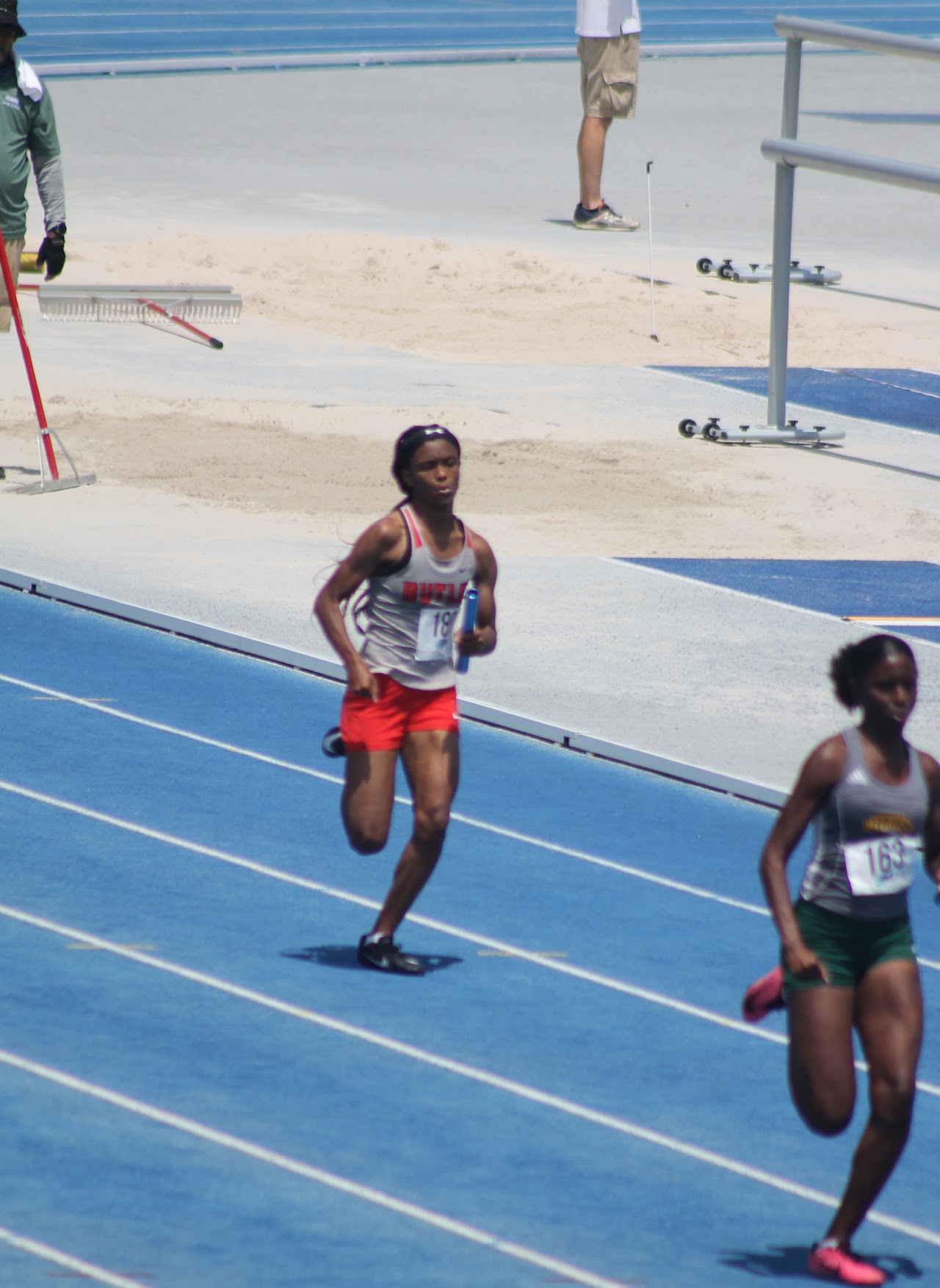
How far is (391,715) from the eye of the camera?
730 centimetres

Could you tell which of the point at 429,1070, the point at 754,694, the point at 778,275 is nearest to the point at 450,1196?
the point at 429,1070

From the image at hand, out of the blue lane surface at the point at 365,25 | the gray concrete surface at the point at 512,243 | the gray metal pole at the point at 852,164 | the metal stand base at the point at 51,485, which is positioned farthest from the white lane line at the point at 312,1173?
the blue lane surface at the point at 365,25

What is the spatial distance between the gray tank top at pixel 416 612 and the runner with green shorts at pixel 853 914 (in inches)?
73.3

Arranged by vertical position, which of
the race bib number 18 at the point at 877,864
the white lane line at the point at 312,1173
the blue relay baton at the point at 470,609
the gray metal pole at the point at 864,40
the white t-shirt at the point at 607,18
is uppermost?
the gray metal pole at the point at 864,40

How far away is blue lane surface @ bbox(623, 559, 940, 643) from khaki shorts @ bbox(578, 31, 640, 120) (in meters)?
9.36

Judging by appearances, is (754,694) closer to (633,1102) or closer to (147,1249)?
(633,1102)

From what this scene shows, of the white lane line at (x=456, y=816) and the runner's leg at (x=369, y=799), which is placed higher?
the runner's leg at (x=369, y=799)

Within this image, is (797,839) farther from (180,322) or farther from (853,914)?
(180,322)

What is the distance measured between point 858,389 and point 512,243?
4629 millimetres

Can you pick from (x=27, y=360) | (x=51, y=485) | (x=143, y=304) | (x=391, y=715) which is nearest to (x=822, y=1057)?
(x=391, y=715)

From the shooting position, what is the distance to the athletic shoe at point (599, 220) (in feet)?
73.4

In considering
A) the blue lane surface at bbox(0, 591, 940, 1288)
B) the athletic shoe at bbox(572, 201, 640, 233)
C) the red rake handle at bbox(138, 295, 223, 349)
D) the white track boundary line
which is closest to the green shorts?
the blue lane surface at bbox(0, 591, 940, 1288)

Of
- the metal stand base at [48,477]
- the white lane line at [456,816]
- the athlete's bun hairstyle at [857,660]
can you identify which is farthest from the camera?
the metal stand base at [48,477]

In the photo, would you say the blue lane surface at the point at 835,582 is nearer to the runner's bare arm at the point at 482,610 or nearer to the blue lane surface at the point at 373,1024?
the blue lane surface at the point at 373,1024
